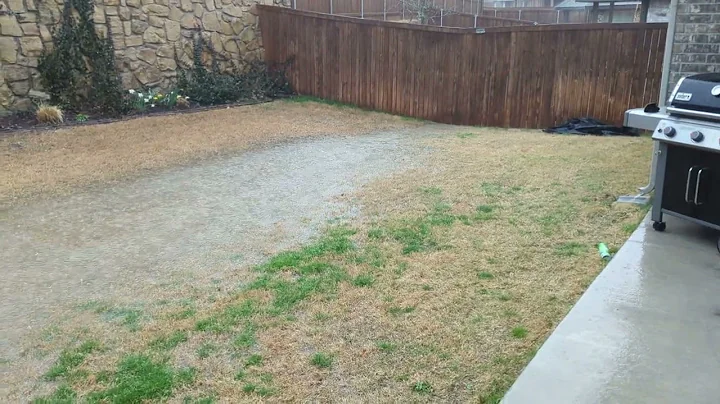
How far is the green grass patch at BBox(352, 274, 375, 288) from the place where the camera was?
4.02m

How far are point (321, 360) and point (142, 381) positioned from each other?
2.89 feet

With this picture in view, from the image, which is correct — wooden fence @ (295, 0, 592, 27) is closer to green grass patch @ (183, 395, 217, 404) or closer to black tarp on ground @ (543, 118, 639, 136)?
black tarp on ground @ (543, 118, 639, 136)

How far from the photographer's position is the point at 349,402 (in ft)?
9.18

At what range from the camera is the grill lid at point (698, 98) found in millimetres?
4000

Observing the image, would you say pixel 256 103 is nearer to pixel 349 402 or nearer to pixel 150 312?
pixel 150 312

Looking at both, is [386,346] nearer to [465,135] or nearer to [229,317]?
[229,317]

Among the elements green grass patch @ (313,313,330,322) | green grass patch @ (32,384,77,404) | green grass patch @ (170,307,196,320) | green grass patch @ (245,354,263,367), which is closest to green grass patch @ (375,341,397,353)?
green grass patch @ (313,313,330,322)

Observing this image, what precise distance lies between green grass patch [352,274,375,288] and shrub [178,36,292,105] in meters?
8.26

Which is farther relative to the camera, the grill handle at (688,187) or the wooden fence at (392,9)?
the wooden fence at (392,9)

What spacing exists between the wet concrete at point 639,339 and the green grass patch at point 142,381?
1.59 metres

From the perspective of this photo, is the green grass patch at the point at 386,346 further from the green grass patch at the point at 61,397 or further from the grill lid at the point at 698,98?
the grill lid at the point at 698,98

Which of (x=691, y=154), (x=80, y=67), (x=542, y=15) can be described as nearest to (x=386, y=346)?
(x=691, y=154)

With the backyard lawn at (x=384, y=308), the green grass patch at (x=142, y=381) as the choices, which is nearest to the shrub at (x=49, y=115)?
the backyard lawn at (x=384, y=308)

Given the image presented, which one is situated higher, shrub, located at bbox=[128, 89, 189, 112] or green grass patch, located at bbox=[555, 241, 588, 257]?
shrub, located at bbox=[128, 89, 189, 112]
